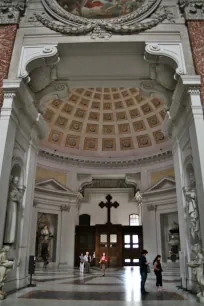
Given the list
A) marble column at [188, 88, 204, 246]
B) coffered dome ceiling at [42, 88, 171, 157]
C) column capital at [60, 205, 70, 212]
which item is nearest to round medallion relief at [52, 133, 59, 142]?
coffered dome ceiling at [42, 88, 171, 157]

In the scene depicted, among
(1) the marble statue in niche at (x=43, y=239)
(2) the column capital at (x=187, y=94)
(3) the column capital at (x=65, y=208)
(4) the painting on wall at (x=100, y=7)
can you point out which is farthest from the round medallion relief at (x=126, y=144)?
(4) the painting on wall at (x=100, y=7)

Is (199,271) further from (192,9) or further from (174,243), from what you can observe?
(174,243)

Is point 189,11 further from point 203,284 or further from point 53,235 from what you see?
point 53,235

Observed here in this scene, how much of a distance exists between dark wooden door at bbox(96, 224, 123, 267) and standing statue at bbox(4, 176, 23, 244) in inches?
624

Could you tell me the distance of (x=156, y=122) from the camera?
67.9ft

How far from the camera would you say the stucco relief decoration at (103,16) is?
366 inches

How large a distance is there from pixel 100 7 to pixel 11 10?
3.11 metres

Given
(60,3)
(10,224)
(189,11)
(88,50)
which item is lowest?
(10,224)

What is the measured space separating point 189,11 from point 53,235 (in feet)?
54.5

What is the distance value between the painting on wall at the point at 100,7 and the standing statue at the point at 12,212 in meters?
6.19

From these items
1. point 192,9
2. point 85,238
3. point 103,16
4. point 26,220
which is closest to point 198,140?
point 192,9

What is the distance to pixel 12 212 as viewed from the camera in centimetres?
848

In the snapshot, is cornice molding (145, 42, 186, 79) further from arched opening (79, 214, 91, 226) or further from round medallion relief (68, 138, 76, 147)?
arched opening (79, 214, 91, 226)

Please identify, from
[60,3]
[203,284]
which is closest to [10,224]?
[203,284]
